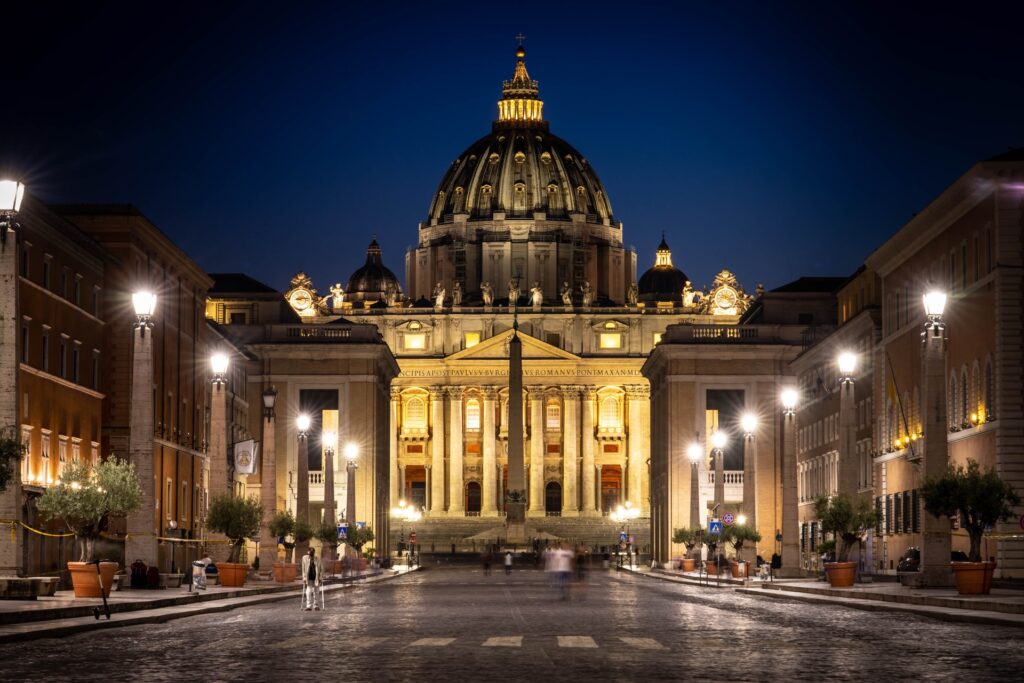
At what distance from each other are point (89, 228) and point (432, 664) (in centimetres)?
5981

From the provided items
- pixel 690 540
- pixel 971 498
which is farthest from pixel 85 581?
pixel 690 540

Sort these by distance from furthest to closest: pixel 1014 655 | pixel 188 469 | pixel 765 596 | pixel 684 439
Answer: pixel 684 439, pixel 188 469, pixel 765 596, pixel 1014 655

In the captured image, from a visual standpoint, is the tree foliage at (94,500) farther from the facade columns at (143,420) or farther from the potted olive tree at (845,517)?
the potted olive tree at (845,517)

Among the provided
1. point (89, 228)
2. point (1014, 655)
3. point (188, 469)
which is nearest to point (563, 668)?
point (1014, 655)

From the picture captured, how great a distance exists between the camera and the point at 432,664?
2506cm

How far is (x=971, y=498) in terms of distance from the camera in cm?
5141

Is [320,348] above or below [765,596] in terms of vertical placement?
above

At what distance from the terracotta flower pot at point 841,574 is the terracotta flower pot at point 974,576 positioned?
12.4m

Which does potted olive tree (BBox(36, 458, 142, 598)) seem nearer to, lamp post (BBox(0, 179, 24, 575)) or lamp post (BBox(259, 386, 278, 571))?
lamp post (BBox(0, 179, 24, 575))

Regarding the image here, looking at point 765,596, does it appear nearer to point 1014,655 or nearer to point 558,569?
point 558,569

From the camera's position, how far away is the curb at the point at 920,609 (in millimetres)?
35312

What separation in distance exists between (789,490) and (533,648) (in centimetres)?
4155

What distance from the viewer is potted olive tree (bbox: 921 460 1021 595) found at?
4468 cm

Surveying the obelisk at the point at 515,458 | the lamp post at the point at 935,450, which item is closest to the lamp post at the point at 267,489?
the lamp post at the point at 935,450
